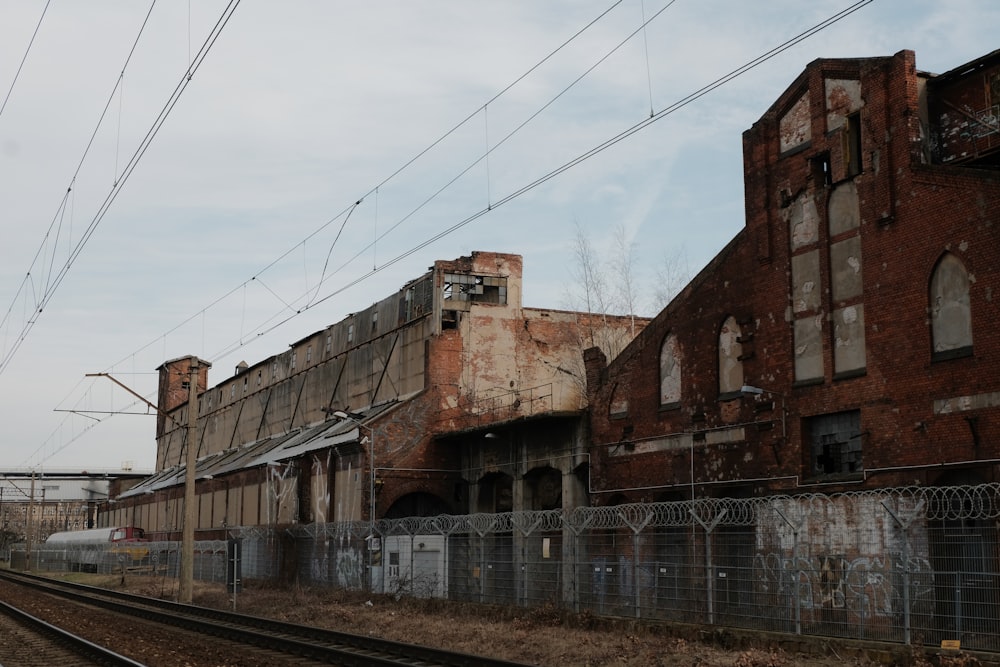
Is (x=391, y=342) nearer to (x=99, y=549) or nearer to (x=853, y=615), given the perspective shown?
(x=853, y=615)

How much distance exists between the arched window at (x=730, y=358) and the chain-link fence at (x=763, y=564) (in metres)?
3.20

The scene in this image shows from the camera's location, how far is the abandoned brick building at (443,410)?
38562mm

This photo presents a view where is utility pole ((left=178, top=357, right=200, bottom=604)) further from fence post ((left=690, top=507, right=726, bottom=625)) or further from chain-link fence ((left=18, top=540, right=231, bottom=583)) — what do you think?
fence post ((left=690, top=507, right=726, bottom=625))

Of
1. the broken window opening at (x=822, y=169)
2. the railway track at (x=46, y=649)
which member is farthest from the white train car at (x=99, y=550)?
the broken window opening at (x=822, y=169)

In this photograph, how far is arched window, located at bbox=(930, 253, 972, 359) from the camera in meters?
21.8

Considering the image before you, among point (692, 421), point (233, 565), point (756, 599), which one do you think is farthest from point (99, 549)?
point (756, 599)

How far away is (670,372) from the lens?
99.5ft

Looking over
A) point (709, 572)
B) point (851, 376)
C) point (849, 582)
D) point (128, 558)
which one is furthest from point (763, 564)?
point (128, 558)

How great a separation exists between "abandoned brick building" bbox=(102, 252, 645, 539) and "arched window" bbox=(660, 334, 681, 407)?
4568 millimetres

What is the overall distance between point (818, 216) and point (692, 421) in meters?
6.60

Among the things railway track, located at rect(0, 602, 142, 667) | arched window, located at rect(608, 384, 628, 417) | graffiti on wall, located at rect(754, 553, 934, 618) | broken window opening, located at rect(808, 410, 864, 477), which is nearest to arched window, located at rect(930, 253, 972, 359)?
broken window opening, located at rect(808, 410, 864, 477)

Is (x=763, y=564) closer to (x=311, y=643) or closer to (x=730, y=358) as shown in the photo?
(x=730, y=358)

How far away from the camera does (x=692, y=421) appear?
29.0m

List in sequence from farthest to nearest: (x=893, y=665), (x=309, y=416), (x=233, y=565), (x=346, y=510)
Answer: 1. (x=309, y=416)
2. (x=346, y=510)
3. (x=233, y=565)
4. (x=893, y=665)
